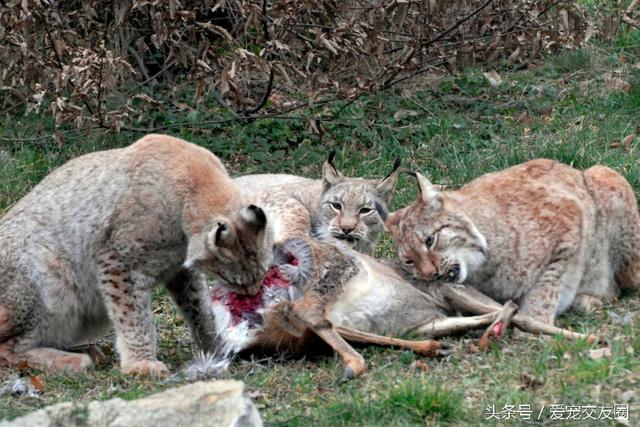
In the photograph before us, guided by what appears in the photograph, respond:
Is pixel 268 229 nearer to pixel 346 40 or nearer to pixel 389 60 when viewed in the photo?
pixel 346 40

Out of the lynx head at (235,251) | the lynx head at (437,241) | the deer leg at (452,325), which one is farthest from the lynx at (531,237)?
the lynx head at (235,251)

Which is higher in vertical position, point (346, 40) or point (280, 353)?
point (346, 40)

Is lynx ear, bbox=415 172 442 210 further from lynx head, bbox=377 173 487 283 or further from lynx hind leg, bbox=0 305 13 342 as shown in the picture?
lynx hind leg, bbox=0 305 13 342

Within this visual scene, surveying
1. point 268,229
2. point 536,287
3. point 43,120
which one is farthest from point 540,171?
point 43,120

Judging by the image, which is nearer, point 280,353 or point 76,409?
point 76,409

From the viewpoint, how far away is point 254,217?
653 cm

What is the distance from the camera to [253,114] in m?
11.0

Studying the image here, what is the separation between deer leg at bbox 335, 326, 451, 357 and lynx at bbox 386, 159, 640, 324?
0.76 m

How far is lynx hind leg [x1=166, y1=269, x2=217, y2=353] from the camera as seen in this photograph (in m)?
7.53

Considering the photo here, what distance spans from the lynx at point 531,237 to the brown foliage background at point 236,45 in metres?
2.46

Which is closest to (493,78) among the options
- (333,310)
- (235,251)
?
(333,310)

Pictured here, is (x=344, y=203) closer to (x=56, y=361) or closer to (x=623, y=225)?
(x=623, y=225)

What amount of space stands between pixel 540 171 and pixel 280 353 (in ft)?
8.33

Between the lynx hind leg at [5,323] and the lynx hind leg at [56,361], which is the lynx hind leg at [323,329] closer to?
the lynx hind leg at [56,361]
